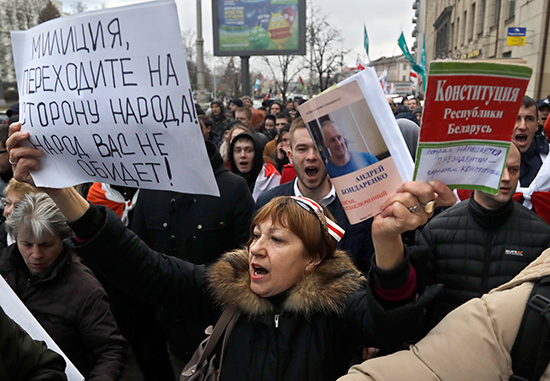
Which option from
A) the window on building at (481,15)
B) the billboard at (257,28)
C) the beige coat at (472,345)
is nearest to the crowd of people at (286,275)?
the beige coat at (472,345)

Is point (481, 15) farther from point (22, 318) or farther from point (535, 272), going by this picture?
point (22, 318)

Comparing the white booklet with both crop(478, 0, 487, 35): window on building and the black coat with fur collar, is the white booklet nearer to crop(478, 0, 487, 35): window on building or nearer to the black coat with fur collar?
the black coat with fur collar

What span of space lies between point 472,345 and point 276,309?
0.78 m

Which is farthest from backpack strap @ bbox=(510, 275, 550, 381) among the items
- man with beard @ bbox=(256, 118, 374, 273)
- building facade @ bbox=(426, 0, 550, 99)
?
building facade @ bbox=(426, 0, 550, 99)

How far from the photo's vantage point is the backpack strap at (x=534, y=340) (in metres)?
1.19

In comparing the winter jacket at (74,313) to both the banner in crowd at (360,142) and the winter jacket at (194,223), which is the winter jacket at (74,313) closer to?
the winter jacket at (194,223)

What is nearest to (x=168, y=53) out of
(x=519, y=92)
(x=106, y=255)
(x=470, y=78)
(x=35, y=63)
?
(x=35, y=63)

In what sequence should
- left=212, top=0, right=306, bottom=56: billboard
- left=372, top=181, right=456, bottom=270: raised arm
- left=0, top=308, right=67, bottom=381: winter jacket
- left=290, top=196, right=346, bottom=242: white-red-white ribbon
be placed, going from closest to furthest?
left=372, top=181, right=456, bottom=270: raised arm < left=0, top=308, right=67, bottom=381: winter jacket < left=290, top=196, right=346, bottom=242: white-red-white ribbon < left=212, top=0, right=306, bottom=56: billboard

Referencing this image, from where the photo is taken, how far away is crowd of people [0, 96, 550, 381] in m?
1.38

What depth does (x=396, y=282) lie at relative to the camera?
145cm

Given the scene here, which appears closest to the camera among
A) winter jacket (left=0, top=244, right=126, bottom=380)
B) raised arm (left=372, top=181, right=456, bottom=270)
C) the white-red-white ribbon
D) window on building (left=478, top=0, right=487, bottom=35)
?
raised arm (left=372, top=181, right=456, bottom=270)

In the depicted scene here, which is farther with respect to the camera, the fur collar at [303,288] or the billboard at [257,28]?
the billboard at [257,28]

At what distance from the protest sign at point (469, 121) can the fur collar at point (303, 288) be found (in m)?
0.63

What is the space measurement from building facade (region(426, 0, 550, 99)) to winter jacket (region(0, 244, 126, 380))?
1241 centimetres
